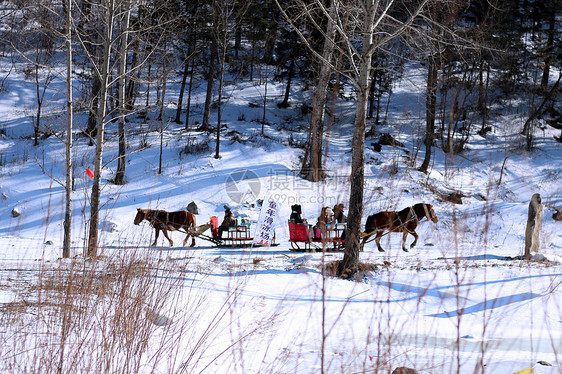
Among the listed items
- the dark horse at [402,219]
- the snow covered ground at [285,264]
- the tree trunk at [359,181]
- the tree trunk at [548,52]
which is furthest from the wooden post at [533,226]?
the tree trunk at [548,52]

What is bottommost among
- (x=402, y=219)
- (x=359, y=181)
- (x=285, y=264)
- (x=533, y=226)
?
(x=285, y=264)

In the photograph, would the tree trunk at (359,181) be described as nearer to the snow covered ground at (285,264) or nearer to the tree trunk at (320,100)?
the snow covered ground at (285,264)

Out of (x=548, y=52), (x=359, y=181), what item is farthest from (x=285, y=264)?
(x=548, y=52)

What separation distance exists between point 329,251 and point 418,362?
19.1 ft

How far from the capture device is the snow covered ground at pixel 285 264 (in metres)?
2.69

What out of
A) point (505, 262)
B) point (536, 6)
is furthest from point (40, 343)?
point (536, 6)

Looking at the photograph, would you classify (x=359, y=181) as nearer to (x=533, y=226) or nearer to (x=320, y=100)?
(x=533, y=226)

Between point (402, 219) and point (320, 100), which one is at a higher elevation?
point (320, 100)

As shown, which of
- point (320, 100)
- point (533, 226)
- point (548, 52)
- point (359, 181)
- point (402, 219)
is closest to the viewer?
point (359, 181)

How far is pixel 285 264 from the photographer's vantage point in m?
7.04

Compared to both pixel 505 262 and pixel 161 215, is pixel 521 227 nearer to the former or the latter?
pixel 505 262

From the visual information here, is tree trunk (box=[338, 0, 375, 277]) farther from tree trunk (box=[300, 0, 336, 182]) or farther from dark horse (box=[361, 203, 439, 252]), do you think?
tree trunk (box=[300, 0, 336, 182])

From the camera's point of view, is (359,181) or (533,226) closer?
(359,181)

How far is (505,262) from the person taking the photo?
23.1ft
